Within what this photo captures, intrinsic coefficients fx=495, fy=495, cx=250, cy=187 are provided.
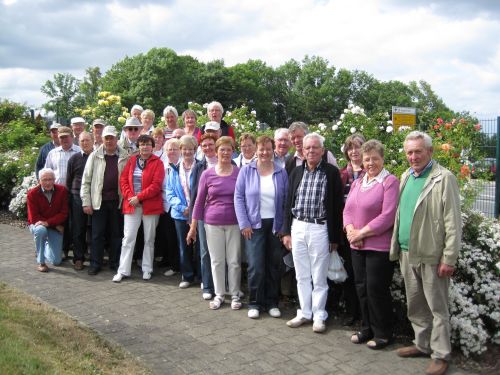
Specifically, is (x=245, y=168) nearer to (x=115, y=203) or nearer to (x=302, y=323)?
(x=302, y=323)

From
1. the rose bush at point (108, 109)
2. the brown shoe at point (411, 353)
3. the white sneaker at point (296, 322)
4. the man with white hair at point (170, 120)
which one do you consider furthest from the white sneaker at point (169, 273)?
the rose bush at point (108, 109)

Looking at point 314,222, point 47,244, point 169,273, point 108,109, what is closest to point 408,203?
point 314,222

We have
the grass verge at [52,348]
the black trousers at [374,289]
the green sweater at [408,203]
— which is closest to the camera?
the grass verge at [52,348]

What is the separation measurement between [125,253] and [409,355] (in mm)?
4179

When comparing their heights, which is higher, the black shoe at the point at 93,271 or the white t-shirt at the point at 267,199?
the white t-shirt at the point at 267,199

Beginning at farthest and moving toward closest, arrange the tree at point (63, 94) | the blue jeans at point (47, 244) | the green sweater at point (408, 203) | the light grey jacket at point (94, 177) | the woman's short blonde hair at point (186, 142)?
1. the tree at point (63, 94)
2. the blue jeans at point (47, 244)
3. the light grey jacket at point (94, 177)
4. the woman's short blonde hair at point (186, 142)
5. the green sweater at point (408, 203)

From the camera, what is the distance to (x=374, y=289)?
485cm

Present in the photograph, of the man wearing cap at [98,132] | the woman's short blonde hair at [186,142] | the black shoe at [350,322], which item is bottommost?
the black shoe at [350,322]

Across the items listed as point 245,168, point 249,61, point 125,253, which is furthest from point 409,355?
point 249,61

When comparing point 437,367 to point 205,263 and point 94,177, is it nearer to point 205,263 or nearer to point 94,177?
point 205,263

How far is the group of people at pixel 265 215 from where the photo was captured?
14.7 feet

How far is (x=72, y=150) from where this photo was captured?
27.1 feet

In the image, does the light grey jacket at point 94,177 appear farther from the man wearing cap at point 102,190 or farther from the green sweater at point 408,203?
the green sweater at point 408,203

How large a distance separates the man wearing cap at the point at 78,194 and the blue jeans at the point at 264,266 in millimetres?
3208
